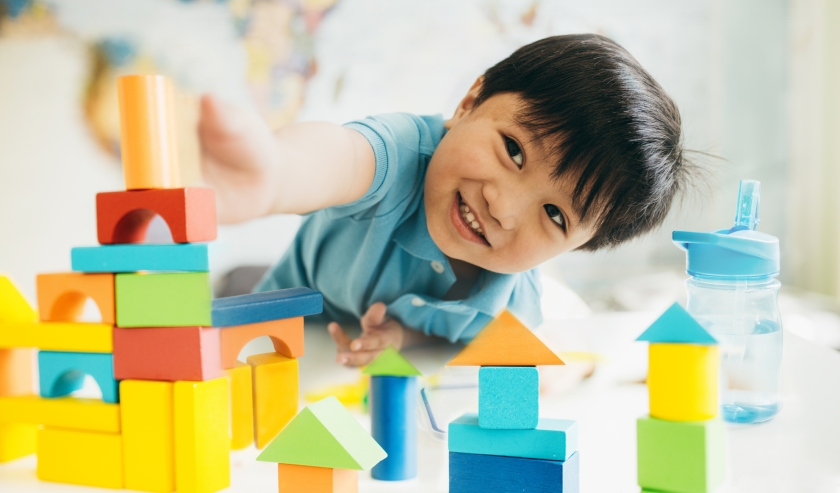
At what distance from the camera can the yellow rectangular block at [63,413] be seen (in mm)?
474

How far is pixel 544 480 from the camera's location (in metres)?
0.39

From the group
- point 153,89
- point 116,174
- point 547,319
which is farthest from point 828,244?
point 116,174

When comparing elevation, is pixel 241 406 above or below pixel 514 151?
below

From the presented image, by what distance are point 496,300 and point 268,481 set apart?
41 cm

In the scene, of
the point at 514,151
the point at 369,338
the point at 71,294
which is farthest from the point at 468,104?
the point at 71,294

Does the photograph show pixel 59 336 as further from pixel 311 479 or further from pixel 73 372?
pixel 311 479

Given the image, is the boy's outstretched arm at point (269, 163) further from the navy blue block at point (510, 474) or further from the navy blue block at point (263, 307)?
the navy blue block at point (510, 474)

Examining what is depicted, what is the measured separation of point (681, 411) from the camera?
0.38m

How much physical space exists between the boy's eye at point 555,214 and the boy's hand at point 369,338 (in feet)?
0.95

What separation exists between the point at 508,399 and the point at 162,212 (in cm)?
25

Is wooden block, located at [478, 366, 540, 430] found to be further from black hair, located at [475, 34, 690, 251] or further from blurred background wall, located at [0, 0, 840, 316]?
blurred background wall, located at [0, 0, 840, 316]

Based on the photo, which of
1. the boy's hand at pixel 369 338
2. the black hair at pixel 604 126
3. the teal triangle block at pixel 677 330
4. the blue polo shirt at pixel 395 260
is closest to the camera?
the teal triangle block at pixel 677 330

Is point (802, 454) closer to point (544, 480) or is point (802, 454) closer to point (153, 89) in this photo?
point (544, 480)

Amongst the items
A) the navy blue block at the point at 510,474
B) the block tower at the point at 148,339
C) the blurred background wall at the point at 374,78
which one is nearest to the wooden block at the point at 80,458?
the block tower at the point at 148,339
